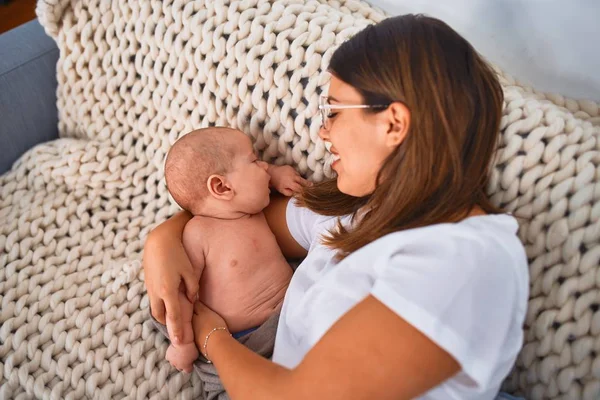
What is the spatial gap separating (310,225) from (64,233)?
0.59 meters

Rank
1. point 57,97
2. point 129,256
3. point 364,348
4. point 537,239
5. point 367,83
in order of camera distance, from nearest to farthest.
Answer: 1. point 364,348
2. point 367,83
3. point 537,239
4. point 129,256
5. point 57,97

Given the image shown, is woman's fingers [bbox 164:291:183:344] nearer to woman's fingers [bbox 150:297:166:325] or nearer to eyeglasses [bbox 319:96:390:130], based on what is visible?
woman's fingers [bbox 150:297:166:325]

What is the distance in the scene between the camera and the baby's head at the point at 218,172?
111 centimetres

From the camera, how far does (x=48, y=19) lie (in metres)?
1.33

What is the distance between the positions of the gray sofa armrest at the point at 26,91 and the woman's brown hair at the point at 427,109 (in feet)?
3.08

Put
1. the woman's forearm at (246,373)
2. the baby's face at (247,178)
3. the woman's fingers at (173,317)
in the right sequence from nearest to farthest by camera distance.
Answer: the woman's forearm at (246,373) < the woman's fingers at (173,317) < the baby's face at (247,178)

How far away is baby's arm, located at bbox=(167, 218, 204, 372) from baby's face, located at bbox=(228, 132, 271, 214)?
11 centimetres

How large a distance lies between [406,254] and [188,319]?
0.51 m

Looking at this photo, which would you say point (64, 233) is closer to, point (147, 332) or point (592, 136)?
point (147, 332)

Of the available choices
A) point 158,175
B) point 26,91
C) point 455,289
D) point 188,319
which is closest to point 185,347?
point 188,319

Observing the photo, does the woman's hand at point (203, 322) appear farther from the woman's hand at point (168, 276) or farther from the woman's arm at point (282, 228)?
the woman's arm at point (282, 228)

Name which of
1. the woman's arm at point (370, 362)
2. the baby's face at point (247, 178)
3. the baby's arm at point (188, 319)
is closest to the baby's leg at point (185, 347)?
the baby's arm at point (188, 319)

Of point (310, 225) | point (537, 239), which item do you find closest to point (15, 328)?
point (310, 225)

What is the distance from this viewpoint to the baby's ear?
1.11 meters
